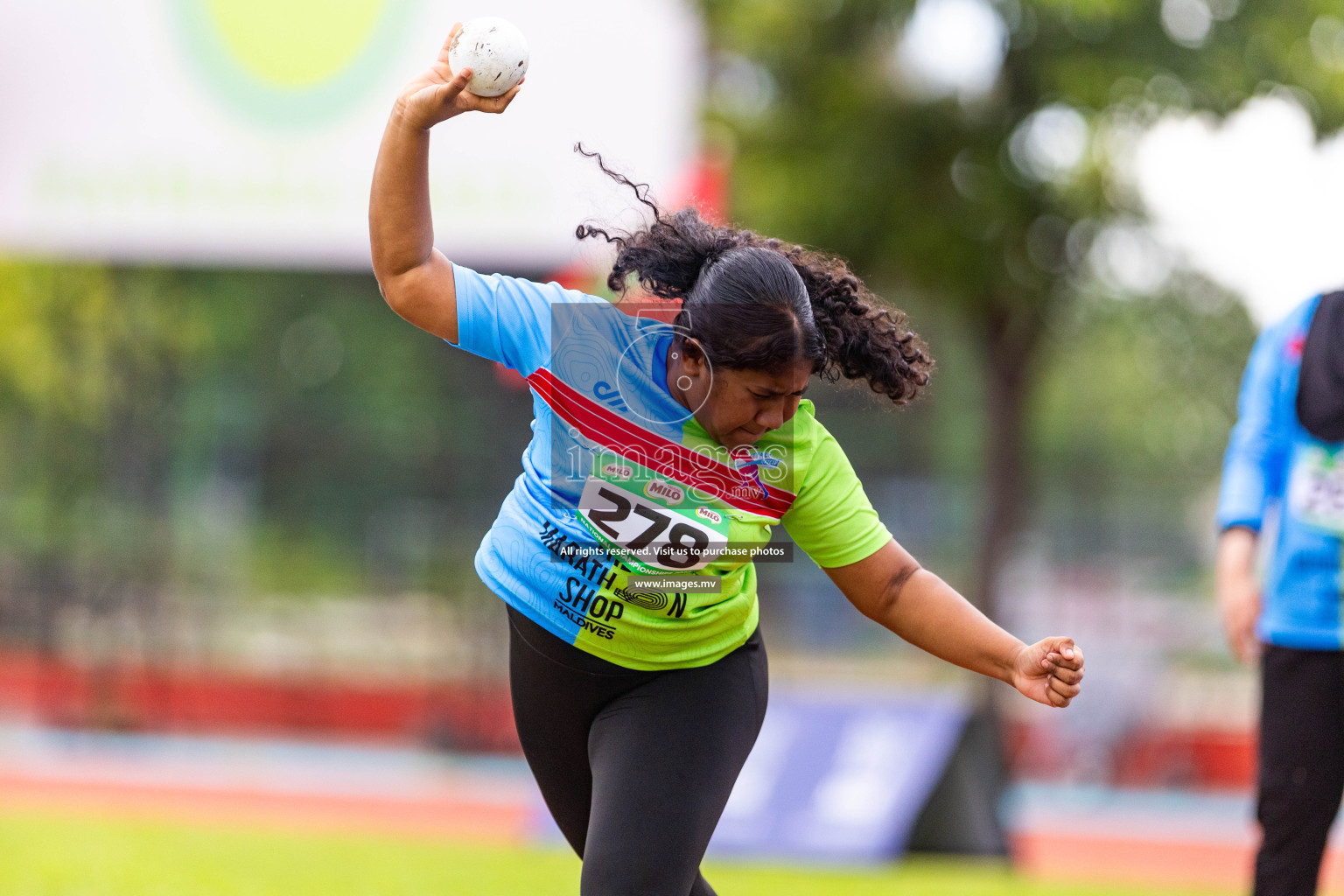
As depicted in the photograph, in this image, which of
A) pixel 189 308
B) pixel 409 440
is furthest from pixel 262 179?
pixel 189 308

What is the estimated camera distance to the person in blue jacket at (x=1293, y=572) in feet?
10.4

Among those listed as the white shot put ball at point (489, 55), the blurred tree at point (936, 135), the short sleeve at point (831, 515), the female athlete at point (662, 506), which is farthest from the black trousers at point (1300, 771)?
the blurred tree at point (936, 135)

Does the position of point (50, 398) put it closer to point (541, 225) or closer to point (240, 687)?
point (240, 687)

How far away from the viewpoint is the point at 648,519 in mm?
2646

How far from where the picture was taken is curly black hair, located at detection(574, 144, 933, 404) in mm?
2471

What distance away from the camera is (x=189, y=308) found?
1688 centimetres

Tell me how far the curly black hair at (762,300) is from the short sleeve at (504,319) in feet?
0.67

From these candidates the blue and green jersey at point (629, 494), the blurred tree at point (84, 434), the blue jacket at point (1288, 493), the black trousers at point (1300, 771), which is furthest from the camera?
the blurred tree at point (84, 434)

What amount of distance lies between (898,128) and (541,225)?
2.31 meters

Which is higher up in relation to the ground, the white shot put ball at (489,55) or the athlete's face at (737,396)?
the white shot put ball at (489,55)

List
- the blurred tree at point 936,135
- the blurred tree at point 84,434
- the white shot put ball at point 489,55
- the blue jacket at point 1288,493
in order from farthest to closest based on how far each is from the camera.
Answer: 1. the blurred tree at point 84,434
2. the blurred tree at point 936,135
3. the blue jacket at point 1288,493
4. the white shot put ball at point 489,55

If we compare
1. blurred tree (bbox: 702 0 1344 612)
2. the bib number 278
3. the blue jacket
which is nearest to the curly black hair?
the bib number 278

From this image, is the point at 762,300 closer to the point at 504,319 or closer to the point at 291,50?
the point at 504,319

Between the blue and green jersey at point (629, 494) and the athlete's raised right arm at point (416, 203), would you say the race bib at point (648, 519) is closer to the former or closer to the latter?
the blue and green jersey at point (629, 494)
